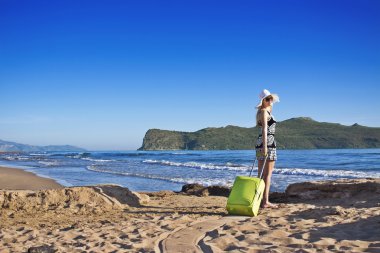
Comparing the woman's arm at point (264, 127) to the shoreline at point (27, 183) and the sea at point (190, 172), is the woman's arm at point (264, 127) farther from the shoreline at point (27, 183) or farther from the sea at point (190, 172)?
the shoreline at point (27, 183)

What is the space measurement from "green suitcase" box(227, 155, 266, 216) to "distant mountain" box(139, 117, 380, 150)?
3468 inches

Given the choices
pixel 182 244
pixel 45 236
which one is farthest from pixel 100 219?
pixel 182 244

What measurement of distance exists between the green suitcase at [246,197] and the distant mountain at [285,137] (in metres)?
88.1

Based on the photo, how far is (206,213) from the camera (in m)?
6.83

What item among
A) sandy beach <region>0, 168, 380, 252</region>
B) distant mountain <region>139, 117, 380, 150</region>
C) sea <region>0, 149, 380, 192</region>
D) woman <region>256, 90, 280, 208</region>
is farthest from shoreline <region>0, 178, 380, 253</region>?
distant mountain <region>139, 117, 380, 150</region>

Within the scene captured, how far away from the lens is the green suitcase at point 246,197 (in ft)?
20.2

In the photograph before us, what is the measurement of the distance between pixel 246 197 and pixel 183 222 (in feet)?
3.47

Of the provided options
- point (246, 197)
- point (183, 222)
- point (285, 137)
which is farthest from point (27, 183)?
point (285, 137)

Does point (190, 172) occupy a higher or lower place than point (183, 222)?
lower

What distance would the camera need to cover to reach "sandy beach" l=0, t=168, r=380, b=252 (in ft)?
15.0

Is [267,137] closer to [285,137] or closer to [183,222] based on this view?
[183,222]

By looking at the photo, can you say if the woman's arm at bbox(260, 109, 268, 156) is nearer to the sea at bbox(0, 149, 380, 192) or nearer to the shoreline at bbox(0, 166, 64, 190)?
the sea at bbox(0, 149, 380, 192)

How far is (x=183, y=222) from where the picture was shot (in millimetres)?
6051

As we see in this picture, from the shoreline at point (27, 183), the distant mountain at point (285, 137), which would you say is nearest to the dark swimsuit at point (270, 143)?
the shoreline at point (27, 183)
